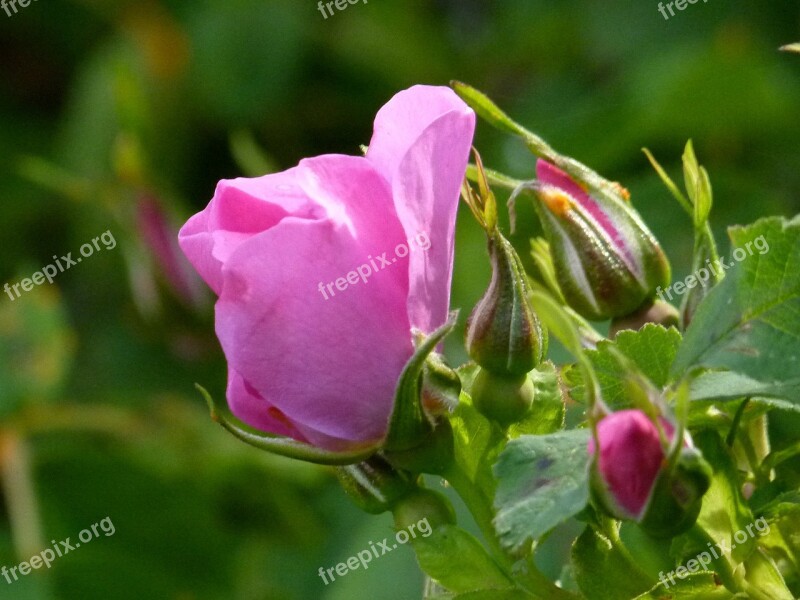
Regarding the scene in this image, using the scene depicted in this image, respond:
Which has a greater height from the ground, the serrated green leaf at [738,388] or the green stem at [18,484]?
the serrated green leaf at [738,388]

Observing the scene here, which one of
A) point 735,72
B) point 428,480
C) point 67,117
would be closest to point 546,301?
point 428,480

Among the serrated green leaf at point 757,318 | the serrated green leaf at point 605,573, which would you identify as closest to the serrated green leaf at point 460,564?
the serrated green leaf at point 605,573

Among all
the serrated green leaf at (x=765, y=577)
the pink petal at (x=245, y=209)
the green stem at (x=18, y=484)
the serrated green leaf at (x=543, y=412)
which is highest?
the pink petal at (x=245, y=209)

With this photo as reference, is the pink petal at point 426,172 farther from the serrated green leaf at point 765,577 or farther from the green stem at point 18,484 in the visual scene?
the green stem at point 18,484

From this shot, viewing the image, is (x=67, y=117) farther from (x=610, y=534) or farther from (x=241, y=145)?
(x=610, y=534)

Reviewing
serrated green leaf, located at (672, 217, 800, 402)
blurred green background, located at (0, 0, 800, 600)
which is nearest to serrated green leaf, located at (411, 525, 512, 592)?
serrated green leaf, located at (672, 217, 800, 402)

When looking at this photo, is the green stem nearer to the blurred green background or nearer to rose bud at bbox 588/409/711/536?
the blurred green background
